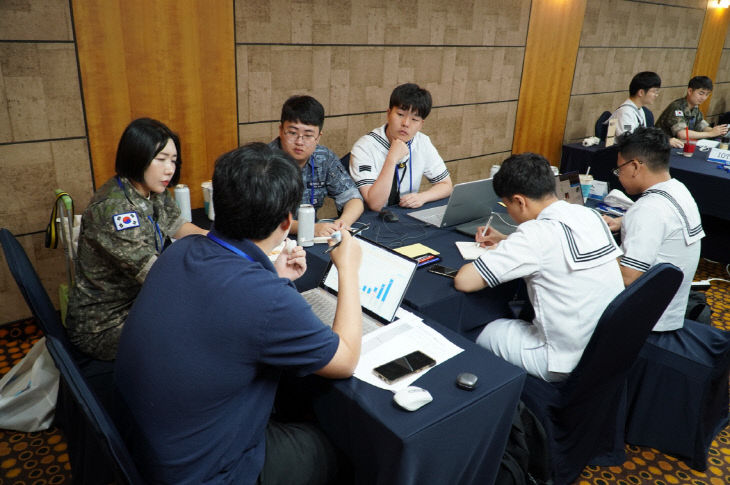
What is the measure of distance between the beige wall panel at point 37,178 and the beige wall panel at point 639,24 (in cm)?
510

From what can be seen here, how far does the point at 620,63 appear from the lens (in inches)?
247

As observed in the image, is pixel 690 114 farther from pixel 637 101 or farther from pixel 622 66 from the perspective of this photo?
pixel 637 101

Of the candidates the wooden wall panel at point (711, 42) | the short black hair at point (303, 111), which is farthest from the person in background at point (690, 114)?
the short black hair at point (303, 111)

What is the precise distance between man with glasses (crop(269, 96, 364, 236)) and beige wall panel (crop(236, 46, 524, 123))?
0.89m

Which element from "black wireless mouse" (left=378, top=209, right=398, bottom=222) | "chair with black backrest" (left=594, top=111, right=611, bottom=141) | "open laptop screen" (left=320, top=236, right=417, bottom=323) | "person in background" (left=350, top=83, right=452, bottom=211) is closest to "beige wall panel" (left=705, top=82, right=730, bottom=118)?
"chair with black backrest" (left=594, top=111, right=611, bottom=141)

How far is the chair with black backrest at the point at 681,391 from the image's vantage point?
2.11 meters

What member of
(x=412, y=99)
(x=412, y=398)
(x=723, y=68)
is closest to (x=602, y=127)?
(x=412, y=99)

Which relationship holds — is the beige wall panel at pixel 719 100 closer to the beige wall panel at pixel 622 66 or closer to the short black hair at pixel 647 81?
the beige wall panel at pixel 622 66

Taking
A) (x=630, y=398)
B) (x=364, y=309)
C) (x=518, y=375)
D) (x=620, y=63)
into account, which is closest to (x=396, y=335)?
(x=364, y=309)

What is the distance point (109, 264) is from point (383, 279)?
3.20 ft

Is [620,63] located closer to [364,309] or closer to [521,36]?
[521,36]

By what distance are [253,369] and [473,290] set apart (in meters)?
0.99

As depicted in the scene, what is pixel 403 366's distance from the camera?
56.9 inches

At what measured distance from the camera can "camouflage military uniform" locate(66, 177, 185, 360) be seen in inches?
71.1
